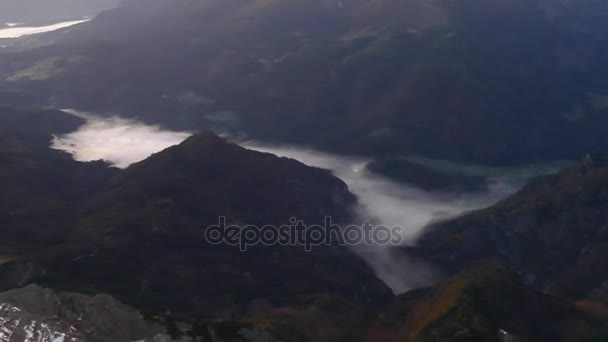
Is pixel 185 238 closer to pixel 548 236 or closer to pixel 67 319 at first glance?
pixel 67 319

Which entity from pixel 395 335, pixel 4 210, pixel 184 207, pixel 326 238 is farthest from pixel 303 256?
pixel 4 210

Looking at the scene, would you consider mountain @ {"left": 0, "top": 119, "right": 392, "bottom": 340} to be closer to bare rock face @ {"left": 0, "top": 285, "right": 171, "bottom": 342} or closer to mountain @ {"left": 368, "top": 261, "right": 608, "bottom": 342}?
bare rock face @ {"left": 0, "top": 285, "right": 171, "bottom": 342}

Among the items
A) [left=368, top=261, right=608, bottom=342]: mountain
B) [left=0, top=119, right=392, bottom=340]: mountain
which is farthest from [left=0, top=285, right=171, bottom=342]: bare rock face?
[left=368, top=261, right=608, bottom=342]: mountain

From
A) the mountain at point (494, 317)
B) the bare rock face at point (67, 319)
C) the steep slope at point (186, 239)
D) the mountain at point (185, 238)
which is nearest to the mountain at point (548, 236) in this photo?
the mountain at point (185, 238)

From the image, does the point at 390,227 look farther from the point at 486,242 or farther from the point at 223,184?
the point at 223,184

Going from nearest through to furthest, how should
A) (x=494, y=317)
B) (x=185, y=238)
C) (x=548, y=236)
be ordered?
1. (x=494, y=317)
2. (x=185, y=238)
3. (x=548, y=236)

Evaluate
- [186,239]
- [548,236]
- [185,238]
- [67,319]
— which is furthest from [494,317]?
[185,238]
